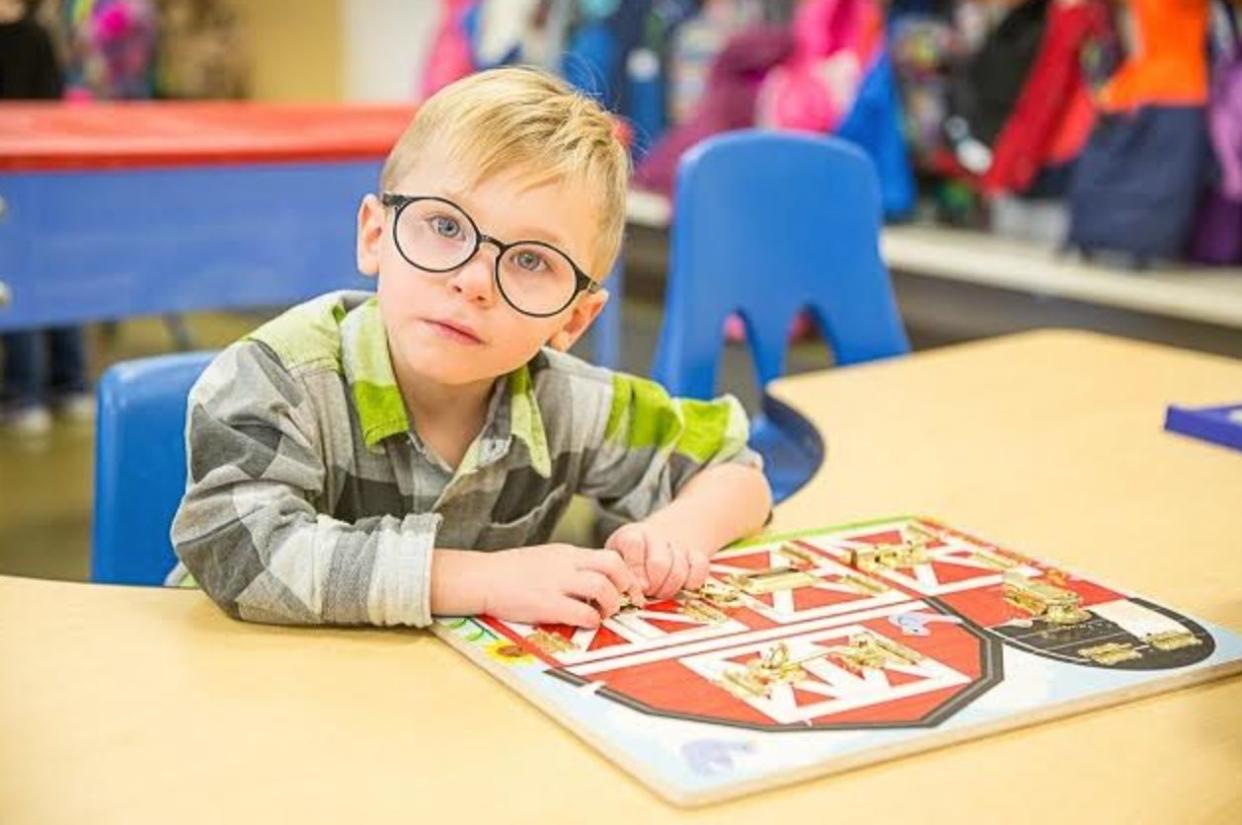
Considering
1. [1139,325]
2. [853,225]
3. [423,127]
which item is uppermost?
[423,127]

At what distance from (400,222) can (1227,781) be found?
58cm

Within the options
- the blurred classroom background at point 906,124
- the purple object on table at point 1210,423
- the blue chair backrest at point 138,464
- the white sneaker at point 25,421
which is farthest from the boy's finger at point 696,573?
the white sneaker at point 25,421

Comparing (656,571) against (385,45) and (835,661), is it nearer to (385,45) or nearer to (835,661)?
(835,661)

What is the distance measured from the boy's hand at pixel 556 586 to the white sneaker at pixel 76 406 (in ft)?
10.4

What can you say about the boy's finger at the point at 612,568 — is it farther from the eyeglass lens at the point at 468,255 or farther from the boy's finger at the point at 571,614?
the eyeglass lens at the point at 468,255

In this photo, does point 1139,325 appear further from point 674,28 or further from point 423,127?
point 423,127

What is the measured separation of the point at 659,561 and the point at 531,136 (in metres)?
0.28

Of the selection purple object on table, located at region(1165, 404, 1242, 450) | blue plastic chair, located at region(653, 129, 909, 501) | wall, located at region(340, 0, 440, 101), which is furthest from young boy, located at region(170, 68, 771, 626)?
wall, located at region(340, 0, 440, 101)

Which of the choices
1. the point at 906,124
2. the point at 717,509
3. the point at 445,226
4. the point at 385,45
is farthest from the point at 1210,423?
the point at 385,45

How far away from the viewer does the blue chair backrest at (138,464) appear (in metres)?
1.22

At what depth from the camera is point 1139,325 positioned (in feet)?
12.0

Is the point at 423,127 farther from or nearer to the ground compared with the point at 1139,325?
farther from the ground

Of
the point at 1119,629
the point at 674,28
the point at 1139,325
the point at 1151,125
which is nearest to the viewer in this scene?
the point at 1119,629

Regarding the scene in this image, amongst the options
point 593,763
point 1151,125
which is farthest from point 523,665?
point 1151,125
